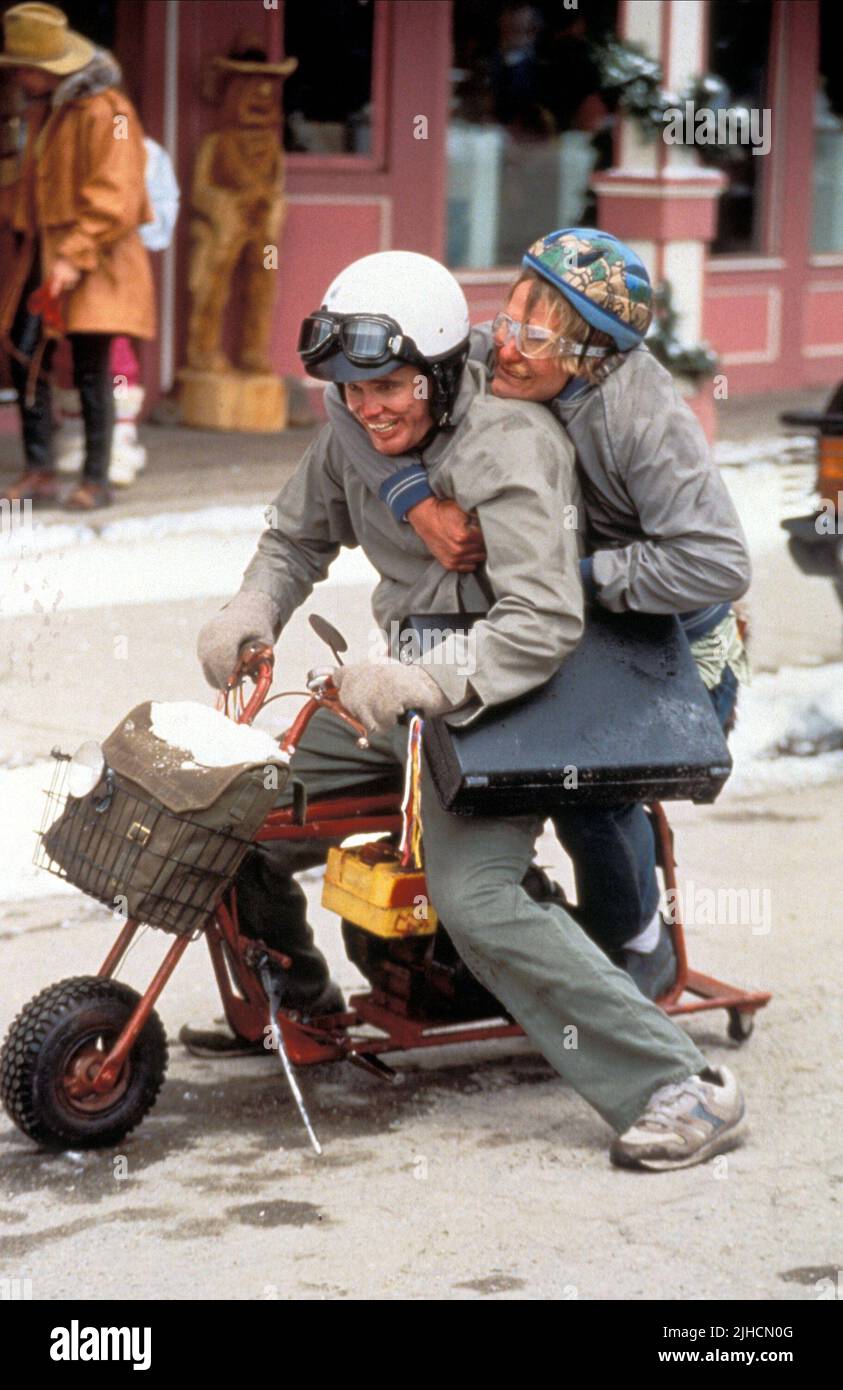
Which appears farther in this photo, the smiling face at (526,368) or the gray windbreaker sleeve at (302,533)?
the gray windbreaker sleeve at (302,533)

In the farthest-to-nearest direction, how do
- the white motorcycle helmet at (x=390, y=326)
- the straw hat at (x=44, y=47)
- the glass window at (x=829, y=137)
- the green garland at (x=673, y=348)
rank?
the glass window at (x=829, y=137) < the green garland at (x=673, y=348) < the straw hat at (x=44, y=47) < the white motorcycle helmet at (x=390, y=326)

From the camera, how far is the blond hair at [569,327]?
168 inches

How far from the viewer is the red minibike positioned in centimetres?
421

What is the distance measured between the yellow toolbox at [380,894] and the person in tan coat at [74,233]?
547 centimetres

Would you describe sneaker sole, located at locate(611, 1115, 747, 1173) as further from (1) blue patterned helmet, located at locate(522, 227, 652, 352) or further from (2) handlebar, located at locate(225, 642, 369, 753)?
(1) blue patterned helmet, located at locate(522, 227, 652, 352)

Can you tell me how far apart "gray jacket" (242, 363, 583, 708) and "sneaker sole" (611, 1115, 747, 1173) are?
89cm

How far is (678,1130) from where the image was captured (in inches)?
170

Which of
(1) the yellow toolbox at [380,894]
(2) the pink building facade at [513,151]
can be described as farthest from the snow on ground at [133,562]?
(1) the yellow toolbox at [380,894]

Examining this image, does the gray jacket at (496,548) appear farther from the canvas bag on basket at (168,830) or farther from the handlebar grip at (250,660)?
the canvas bag on basket at (168,830)

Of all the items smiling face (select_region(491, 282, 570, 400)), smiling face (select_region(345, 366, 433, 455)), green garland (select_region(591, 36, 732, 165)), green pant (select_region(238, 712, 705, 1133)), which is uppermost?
green garland (select_region(591, 36, 732, 165))

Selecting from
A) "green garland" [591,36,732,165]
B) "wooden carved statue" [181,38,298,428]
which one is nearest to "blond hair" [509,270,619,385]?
"green garland" [591,36,732,165]

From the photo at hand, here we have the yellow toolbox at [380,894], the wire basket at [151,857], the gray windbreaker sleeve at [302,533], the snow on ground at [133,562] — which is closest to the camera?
the wire basket at [151,857]

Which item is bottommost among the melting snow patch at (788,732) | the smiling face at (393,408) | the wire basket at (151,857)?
the melting snow patch at (788,732)

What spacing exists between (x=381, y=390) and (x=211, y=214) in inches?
322
